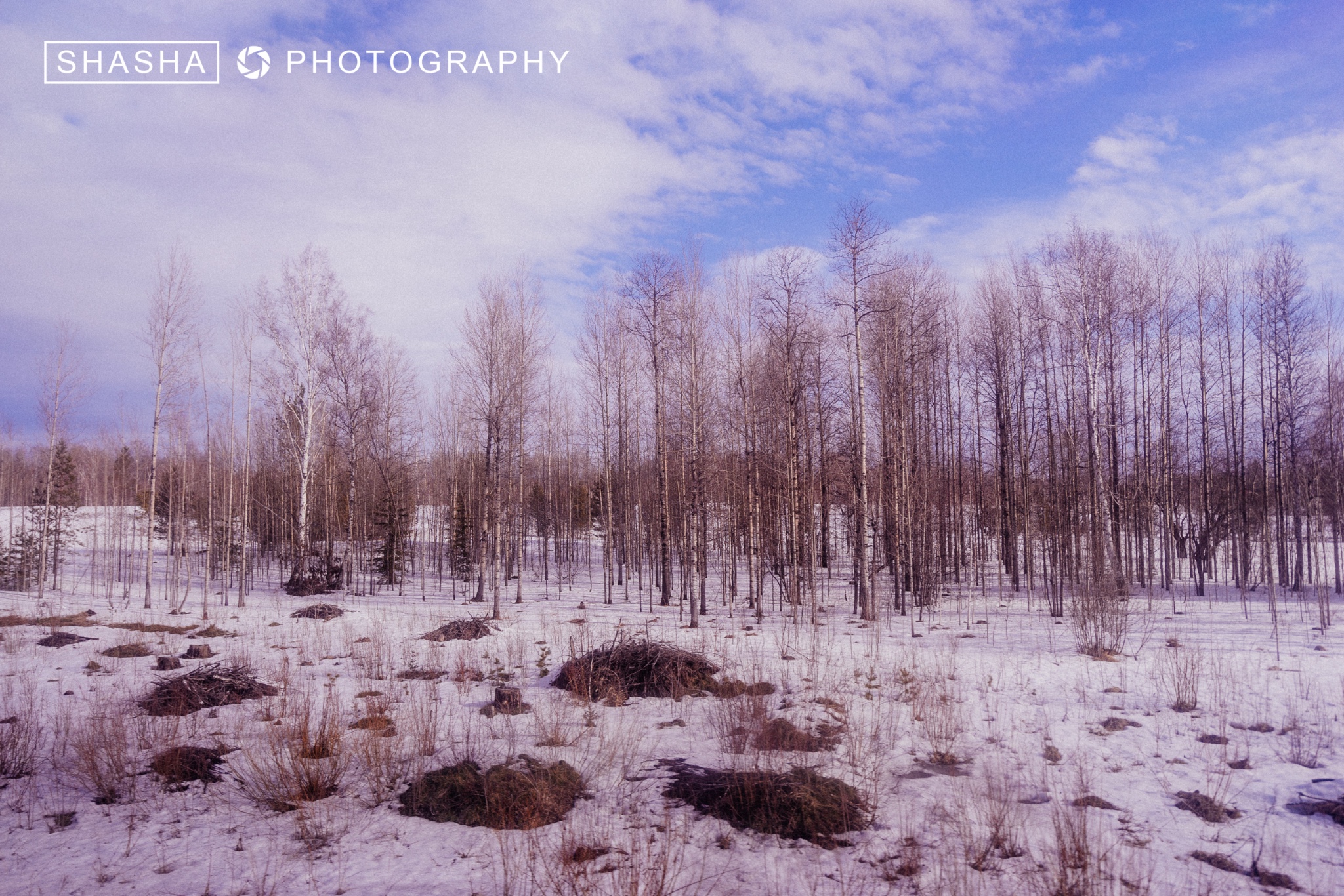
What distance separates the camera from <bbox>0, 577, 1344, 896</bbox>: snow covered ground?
15.3 ft

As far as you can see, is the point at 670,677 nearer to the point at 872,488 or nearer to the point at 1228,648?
the point at 1228,648

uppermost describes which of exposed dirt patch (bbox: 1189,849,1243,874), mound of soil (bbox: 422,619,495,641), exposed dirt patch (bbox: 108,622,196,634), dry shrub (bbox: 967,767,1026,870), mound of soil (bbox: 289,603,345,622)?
dry shrub (bbox: 967,767,1026,870)

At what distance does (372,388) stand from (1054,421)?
27.4m

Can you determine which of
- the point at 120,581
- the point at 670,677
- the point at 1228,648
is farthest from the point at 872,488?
the point at 120,581

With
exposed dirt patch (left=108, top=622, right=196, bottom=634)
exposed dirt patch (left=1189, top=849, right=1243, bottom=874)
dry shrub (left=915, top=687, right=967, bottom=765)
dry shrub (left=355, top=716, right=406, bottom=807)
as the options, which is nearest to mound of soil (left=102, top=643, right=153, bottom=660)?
exposed dirt patch (left=108, top=622, right=196, bottom=634)

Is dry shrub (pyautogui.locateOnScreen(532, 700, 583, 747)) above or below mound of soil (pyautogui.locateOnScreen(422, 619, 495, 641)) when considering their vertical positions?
above

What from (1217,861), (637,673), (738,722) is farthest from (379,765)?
(1217,861)

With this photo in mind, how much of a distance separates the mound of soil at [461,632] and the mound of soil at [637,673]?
459cm

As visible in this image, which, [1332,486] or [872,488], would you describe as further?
[872,488]

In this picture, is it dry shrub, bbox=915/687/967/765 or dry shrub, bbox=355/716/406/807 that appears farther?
dry shrub, bbox=915/687/967/765

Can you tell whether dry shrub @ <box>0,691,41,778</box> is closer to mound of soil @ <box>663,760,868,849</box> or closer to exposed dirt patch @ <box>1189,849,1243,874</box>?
mound of soil @ <box>663,760,868,849</box>

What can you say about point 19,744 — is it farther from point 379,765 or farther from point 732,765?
point 732,765

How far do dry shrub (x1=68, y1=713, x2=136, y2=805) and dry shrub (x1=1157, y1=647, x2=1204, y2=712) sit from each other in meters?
11.6

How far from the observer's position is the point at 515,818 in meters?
5.47
